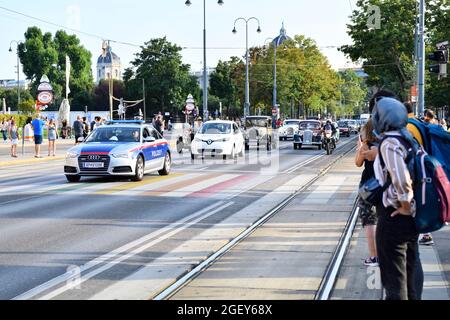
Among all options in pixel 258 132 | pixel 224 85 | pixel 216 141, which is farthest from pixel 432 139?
pixel 224 85

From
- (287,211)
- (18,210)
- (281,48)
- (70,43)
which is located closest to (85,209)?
(18,210)

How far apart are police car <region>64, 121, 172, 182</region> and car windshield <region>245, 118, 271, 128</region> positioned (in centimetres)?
2214

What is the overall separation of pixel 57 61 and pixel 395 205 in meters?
120

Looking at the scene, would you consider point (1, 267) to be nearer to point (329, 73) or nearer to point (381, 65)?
point (381, 65)

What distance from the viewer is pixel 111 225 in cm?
1181

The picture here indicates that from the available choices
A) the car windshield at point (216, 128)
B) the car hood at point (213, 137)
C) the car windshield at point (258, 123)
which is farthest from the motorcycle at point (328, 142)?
the car windshield at point (258, 123)

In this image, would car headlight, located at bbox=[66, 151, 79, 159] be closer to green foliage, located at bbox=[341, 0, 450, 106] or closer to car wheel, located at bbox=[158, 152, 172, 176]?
car wheel, located at bbox=[158, 152, 172, 176]

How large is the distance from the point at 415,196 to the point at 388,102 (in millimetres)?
683

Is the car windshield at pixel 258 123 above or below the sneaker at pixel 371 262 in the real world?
above

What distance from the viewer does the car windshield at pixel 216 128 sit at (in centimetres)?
3059

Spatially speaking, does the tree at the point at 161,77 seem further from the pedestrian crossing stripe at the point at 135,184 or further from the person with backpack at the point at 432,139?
the person with backpack at the point at 432,139

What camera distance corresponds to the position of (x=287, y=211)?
45.2 feet

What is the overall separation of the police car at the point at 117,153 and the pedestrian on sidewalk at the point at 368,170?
11.5 metres
